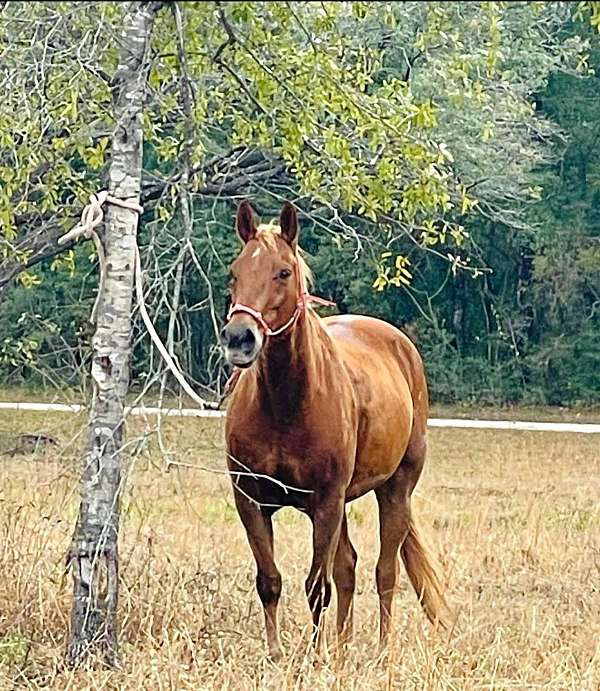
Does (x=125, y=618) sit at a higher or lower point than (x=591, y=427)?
higher

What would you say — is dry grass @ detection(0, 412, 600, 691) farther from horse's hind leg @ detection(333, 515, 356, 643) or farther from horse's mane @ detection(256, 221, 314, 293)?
horse's mane @ detection(256, 221, 314, 293)

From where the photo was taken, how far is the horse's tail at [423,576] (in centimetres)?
629

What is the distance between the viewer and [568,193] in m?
29.6

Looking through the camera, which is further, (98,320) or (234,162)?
(234,162)

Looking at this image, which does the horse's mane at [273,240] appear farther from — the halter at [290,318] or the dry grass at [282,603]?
the dry grass at [282,603]

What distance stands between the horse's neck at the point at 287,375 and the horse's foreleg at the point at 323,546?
1.43ft

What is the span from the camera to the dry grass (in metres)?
4.73

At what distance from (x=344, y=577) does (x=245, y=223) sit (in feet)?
6.53

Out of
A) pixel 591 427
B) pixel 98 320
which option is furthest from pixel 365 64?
pixel 591 427

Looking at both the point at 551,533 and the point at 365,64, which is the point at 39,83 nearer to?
the point at 365,64

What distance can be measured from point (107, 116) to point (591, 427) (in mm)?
19745

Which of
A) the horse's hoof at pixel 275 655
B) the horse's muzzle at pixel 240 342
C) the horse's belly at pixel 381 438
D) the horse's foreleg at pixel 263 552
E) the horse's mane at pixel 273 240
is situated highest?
the horse's mane at pixel 273 240

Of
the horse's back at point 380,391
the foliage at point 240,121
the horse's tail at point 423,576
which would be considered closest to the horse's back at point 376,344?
the horse's back at point 380,391

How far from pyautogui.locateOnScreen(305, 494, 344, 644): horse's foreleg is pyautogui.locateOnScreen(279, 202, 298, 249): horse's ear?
117 centimetres
